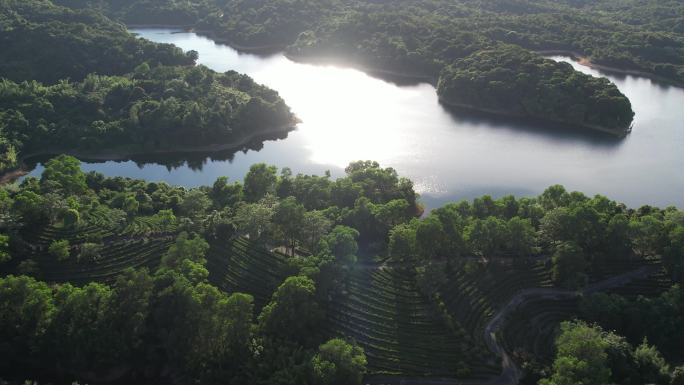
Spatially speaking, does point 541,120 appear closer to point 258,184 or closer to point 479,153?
point 479,153

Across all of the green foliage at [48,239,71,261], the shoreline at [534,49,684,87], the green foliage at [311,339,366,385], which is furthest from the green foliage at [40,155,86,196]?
the shoreline at [534,49,684,87]

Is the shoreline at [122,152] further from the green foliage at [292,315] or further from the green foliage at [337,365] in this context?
the green foliage at [337,365]

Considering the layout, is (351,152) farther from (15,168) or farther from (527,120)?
(15,168)

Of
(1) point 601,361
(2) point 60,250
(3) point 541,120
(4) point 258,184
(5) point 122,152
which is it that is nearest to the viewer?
(1) point 601,361

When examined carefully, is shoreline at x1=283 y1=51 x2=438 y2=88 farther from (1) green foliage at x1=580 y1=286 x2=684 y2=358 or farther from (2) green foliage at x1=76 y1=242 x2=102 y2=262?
(2) green foliage at x1=76 y1=242 x2=102 y2=262

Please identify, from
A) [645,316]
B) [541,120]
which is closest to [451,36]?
[541,120]

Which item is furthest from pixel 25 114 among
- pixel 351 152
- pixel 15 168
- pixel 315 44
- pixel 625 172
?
pixel 625 172
